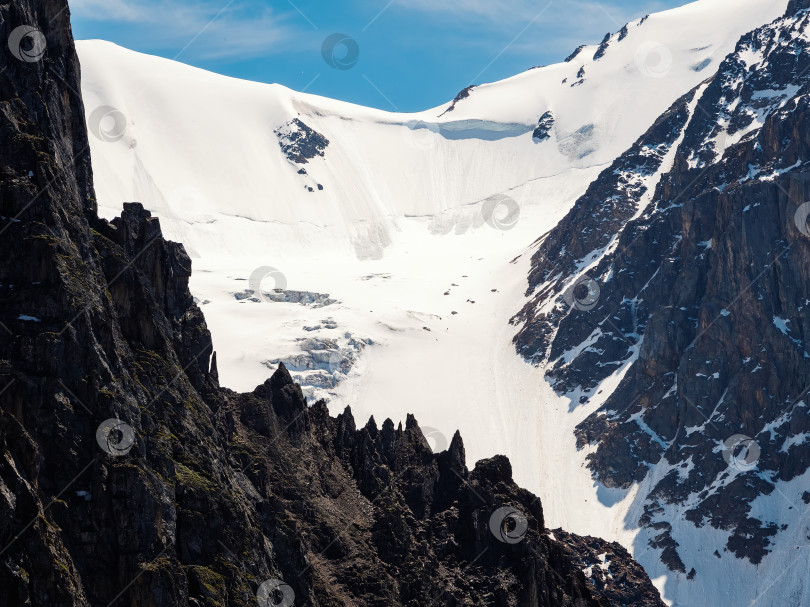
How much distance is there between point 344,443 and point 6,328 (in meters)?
69.4

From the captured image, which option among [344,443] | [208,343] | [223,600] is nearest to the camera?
[223,600]

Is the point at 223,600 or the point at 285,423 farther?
the point at 285,423

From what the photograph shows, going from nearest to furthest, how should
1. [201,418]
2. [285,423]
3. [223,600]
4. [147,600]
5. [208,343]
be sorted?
[147,600]
[223,600]
[201,418]
[208,343]
[285,423]

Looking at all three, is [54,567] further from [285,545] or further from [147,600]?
[285,545]

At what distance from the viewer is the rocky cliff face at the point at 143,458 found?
77.1 meters

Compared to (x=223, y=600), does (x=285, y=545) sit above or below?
above

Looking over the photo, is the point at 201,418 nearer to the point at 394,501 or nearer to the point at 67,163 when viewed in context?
the point at 67,163

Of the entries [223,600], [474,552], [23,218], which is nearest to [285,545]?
[223,600]

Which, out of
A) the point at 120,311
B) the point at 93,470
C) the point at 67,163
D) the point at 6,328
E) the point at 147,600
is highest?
the point at 67,163

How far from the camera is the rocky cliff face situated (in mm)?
77125

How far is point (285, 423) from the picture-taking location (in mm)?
Answer: 131625

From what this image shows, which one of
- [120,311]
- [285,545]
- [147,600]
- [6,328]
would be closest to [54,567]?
[147,600]

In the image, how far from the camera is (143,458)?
275 feet

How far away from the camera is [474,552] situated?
134 metres
